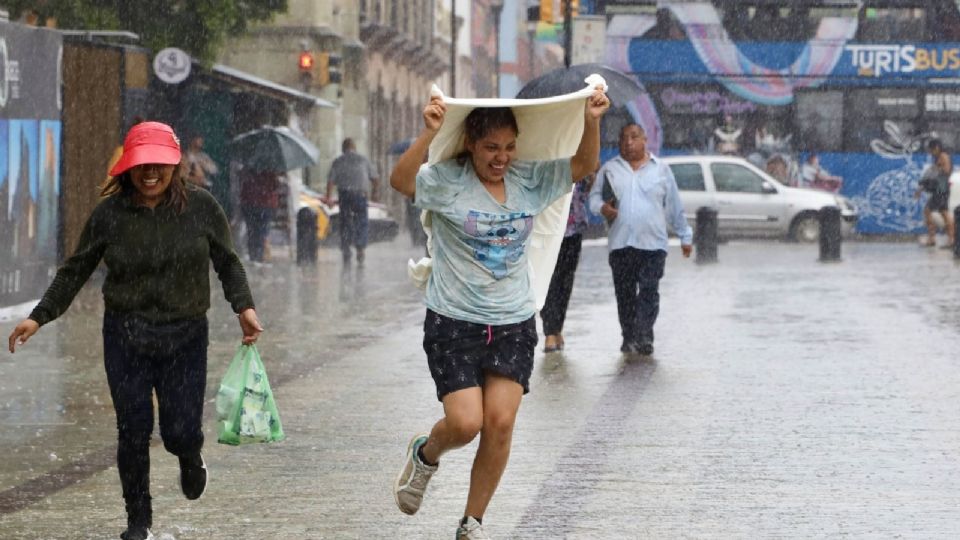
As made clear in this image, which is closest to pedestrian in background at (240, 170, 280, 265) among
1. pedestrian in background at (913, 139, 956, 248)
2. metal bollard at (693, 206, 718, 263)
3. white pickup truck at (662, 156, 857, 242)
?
metal bollard at (693, 206, 718, 263)

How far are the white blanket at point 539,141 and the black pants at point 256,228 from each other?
765 inches

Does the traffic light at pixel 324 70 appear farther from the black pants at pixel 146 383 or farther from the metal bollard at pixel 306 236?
the black pants at pixel 146 383

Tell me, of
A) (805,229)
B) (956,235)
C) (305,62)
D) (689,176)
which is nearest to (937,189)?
(805,229)

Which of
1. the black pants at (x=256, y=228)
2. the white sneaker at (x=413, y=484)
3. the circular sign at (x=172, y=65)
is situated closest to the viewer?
the white sneaker at (x=413, y=484)

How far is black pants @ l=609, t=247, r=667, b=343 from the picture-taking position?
13.6m

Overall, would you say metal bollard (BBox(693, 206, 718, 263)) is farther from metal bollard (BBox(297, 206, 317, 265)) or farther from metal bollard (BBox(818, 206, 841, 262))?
metal bollard (BBox(297, 206, 317, 265))

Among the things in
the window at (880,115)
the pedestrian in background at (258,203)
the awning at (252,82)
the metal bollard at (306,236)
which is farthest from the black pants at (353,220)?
the window at (880,115)

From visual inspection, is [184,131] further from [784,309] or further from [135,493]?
[135,493]

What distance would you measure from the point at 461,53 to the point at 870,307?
5478 cm

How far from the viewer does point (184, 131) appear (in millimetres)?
27750

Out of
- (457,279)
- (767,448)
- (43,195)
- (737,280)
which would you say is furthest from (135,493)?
(737,280)

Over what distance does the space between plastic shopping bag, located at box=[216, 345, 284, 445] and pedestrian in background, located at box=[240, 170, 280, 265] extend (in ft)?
63.5

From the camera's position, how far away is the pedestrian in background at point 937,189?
31250 millimetres

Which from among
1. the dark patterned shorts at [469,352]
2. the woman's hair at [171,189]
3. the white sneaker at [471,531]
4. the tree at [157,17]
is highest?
the tree at [157,17]
